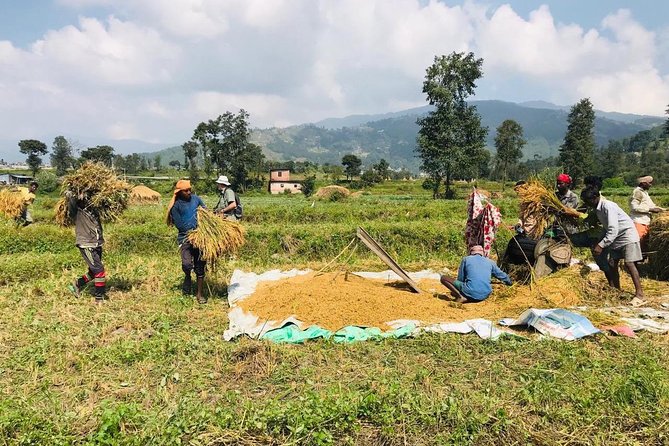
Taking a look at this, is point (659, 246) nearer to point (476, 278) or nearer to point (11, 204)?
point (476, 278)

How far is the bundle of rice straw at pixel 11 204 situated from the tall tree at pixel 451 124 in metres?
26.9

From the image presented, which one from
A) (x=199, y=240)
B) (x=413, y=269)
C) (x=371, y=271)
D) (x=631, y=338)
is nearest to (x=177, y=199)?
(x=199, y=240)

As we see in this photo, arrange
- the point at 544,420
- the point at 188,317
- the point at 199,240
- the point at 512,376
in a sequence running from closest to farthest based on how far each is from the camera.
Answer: the point at 544,420
the point at 512,376
the point at 188,317
the point at 199,240

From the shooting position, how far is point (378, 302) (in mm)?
5461

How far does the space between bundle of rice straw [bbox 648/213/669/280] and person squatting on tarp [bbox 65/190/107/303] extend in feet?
27.7

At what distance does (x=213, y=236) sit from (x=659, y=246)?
7.07m

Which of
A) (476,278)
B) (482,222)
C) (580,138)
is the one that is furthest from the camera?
(580,138)

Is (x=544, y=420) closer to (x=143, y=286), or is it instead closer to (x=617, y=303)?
(x=617, y=303)

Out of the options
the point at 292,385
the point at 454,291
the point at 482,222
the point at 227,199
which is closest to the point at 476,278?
the point at 454,291

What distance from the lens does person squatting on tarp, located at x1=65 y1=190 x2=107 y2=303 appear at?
599cm

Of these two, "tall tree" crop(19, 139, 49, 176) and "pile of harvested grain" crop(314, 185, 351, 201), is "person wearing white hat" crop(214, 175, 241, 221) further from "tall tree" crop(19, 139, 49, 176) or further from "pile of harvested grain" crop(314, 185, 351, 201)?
"tall tree" crop(19, 139, 49, 176)

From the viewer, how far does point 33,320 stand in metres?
5.30

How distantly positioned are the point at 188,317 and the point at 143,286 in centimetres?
189

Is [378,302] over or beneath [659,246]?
beneath
